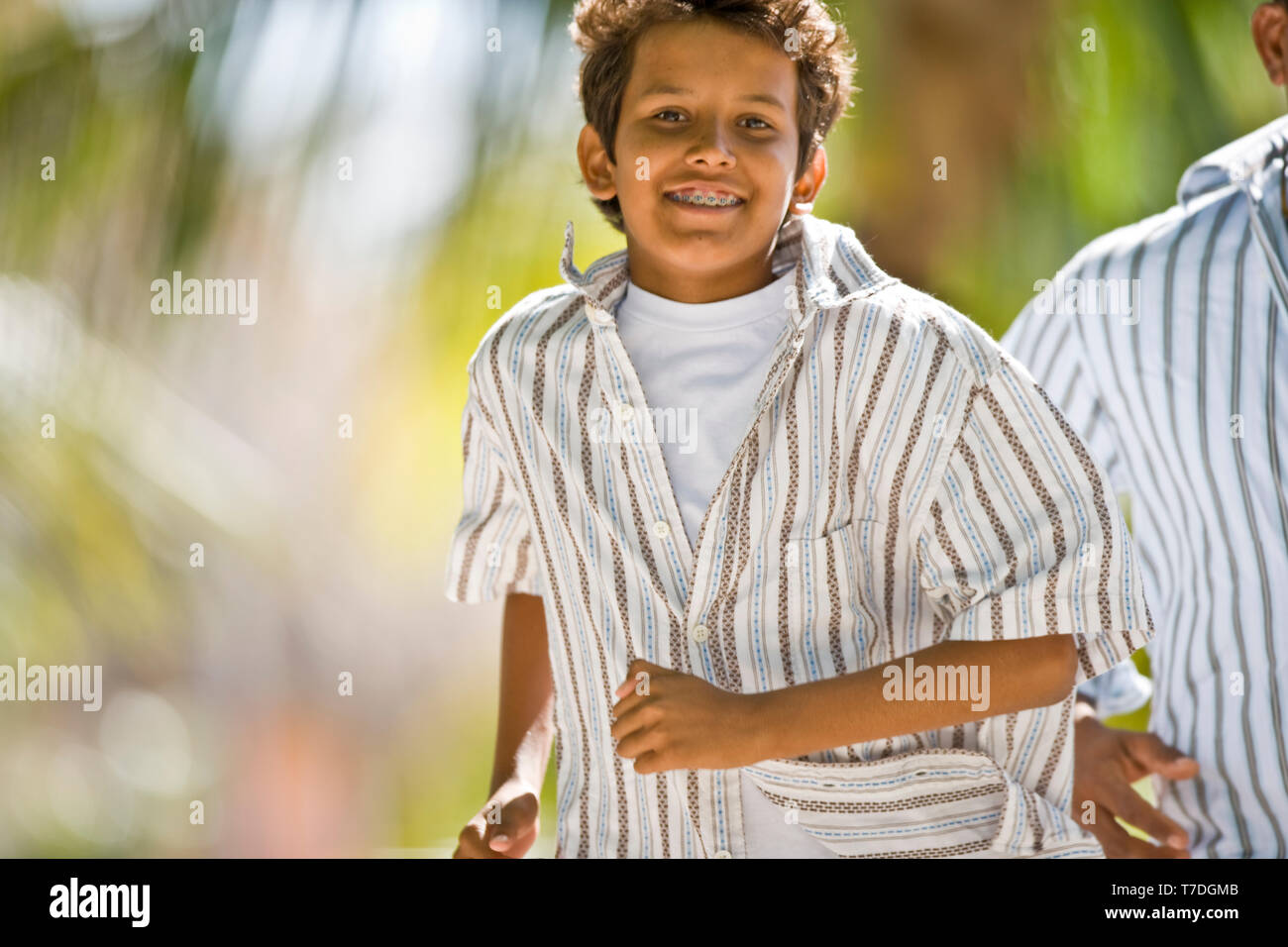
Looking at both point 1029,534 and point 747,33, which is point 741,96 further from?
point 1029,534

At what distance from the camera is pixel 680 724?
1.19 m

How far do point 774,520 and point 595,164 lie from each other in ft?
1.49

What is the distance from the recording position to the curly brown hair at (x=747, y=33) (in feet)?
4.45

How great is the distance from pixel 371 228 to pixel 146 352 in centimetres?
46

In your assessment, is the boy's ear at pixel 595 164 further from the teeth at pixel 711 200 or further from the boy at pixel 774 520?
the teeth at pixel 711 200

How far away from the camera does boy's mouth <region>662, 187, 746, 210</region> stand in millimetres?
1326

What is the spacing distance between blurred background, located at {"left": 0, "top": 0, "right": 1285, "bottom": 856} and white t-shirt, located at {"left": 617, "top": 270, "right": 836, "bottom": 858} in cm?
100

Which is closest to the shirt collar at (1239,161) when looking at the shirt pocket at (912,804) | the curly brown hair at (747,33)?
the curly brown hair at (747,33)

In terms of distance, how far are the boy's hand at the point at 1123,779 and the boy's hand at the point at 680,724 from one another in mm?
667

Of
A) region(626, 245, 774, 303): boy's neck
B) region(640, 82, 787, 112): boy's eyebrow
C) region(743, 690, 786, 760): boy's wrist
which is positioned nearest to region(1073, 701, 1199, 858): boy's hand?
region(743, 690, 786, 760): boy's wrist

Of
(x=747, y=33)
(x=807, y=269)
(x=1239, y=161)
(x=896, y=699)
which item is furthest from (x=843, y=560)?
(x=1239, y=161)

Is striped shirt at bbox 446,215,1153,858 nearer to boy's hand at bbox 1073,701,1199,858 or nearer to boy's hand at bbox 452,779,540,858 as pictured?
boy's hand at bbox 452,779,540,858
